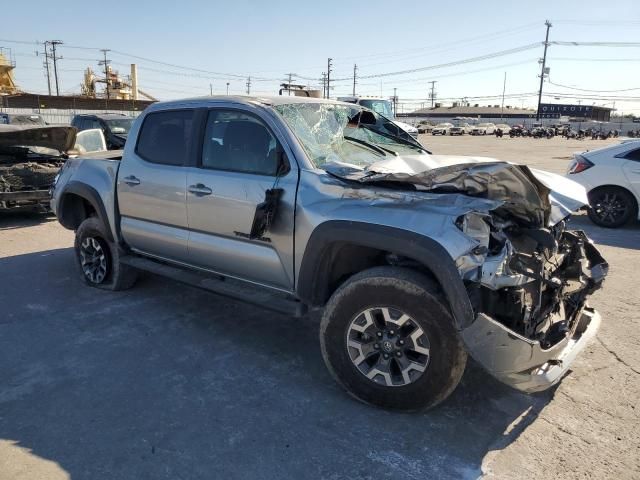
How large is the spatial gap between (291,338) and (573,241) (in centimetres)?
239

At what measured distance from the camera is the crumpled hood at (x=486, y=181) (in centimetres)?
315

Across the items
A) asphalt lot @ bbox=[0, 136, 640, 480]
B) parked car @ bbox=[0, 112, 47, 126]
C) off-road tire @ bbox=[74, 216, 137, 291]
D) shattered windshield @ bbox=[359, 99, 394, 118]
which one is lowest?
asphalt lot @ bbox=[0, 136, 640, 480]

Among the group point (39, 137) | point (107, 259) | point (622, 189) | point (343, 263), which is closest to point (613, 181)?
point (622, 189)

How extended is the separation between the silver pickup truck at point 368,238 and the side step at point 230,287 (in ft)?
0.06

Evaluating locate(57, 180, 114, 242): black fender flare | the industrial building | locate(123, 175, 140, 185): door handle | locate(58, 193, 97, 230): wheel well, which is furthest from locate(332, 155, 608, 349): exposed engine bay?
the industrial building

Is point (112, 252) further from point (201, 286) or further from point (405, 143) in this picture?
point (405, 143)

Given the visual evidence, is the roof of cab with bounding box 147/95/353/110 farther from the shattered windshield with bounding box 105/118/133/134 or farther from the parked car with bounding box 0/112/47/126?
the parked car with bounding box 0/112/47/126

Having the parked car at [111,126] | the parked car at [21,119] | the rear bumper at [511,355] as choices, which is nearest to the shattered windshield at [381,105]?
the parked car at [111,126]

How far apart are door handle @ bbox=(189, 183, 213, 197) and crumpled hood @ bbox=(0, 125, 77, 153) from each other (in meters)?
6.06

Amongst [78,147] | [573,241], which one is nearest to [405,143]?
[573,241]

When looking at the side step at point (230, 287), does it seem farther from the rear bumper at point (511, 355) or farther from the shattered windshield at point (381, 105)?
the shattered windshield at point (381, 105)

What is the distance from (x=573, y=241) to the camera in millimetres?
4066

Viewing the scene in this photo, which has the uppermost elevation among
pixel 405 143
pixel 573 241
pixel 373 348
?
pixel 405 143

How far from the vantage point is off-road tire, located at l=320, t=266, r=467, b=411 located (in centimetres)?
303
